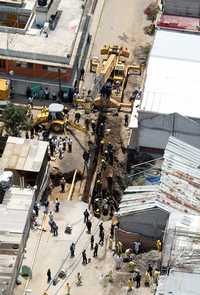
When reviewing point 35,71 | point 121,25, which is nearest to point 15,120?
point 35,71

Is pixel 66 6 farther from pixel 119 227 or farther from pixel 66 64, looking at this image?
pixel 119 227

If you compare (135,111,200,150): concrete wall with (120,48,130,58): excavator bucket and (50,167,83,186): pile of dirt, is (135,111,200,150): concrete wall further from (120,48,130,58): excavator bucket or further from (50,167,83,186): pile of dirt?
(120,48,130,58): excavator bucket

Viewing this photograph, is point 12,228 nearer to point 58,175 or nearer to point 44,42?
point 58,175

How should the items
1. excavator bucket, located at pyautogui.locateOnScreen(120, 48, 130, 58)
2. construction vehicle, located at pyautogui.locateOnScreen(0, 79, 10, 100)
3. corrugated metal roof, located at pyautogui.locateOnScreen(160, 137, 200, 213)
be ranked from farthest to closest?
1. excavator bucket, located at pyautogui.locateOnScreen(120, 48, 130, 58)
2. construction vehicle, located at pyautogui.locateOnScreen(0, 79, 10, 100)
3. corrugated metal roof, located at pyautogui.locateOnScreen(160, 137, 200, 213)

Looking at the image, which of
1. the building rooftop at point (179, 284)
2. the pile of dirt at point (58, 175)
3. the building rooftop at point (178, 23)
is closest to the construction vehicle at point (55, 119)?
the pile of dirt at point (58, 175)

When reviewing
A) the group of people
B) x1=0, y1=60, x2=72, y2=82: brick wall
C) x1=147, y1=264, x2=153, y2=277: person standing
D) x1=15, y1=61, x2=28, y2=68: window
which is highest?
x1=15, y1=61, x2=28, y2=68: window

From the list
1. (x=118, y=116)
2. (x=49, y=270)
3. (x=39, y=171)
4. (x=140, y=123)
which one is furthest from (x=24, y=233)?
(x=118, y=116)

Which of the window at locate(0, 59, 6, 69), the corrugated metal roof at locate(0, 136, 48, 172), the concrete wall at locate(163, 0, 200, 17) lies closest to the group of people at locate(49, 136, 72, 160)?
the corrugated metal roof at locate(0, 136, 48, 172)

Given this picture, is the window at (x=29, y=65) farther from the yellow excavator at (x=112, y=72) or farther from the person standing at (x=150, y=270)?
the person standing at (x=150, y=270)
